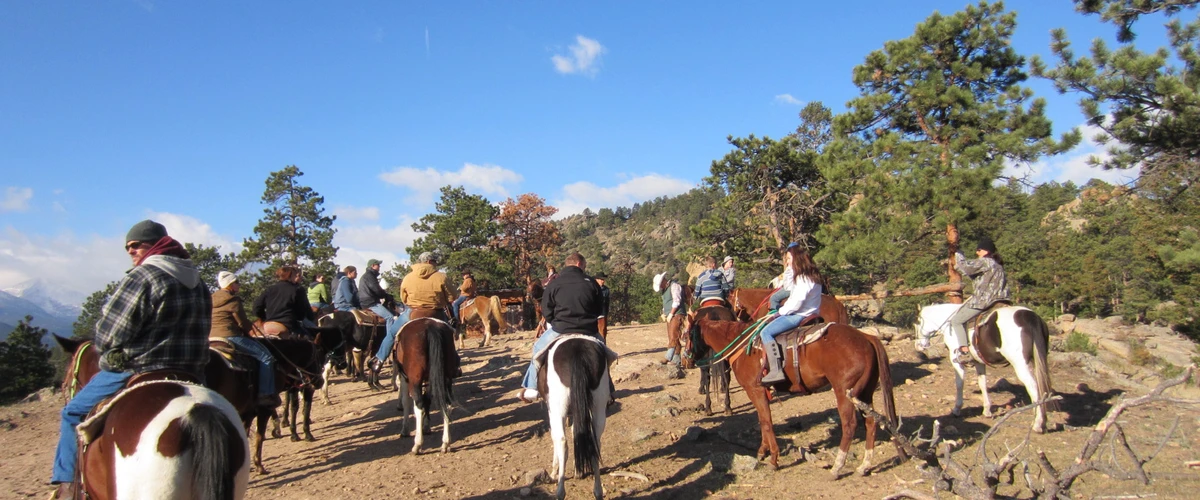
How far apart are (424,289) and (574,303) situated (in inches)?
129

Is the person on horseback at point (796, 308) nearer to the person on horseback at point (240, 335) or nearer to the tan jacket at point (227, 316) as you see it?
the person on horseback at point (240, 335)

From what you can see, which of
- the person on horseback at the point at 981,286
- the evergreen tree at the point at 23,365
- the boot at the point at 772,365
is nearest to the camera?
the boot at the point at 772,365

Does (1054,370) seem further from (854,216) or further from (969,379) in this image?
(854,216)

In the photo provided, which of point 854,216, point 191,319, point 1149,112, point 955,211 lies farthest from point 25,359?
point 1149,112

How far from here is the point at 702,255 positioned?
21.9m

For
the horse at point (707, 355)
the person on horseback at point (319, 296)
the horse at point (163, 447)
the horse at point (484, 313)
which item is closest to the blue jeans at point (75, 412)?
the horse at point (163, 447)

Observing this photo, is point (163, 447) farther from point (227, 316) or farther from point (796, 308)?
point (796, 308)

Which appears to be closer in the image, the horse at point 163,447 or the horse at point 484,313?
the horse at point 163,447

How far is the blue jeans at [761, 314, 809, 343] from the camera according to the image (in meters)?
6.44

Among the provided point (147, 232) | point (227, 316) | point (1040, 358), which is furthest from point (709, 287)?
point (147, 232)

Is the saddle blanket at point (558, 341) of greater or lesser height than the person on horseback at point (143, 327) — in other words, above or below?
below

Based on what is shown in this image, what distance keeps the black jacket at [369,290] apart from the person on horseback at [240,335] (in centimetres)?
358

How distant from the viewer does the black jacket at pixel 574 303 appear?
613 centimetres

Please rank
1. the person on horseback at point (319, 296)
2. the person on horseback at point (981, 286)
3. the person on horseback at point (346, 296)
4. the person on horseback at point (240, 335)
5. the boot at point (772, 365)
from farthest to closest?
the person on horseback at point (319, 296), the person on horseback at point (346, 296), the person on horseback at point (981, 286), the person on horseback at point (240, 335), the boot at point (772, 365)
